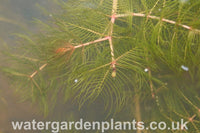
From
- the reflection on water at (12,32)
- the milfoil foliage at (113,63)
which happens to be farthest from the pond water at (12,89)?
the milfoil foliage at (113,63)

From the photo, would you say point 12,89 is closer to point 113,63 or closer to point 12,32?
point 12,32

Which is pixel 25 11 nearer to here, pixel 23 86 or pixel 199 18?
pixel 23 86

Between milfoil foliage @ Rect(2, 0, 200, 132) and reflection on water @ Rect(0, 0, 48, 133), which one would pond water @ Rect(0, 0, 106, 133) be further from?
milfoil foliage @ Rect(2, 0, 200, 132)

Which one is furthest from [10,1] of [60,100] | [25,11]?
[60,100]

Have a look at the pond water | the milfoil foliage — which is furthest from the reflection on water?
the milfoil foliage

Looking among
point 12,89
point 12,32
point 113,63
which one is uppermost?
point 12,32

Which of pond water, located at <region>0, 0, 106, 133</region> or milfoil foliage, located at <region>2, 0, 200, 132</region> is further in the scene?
pond water, located at <region>0, 0, 106, 133</region>

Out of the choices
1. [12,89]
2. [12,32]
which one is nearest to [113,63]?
[12,89]

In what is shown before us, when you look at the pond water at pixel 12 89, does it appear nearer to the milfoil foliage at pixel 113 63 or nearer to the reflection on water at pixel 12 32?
the reflection on water at pixel 12 32
